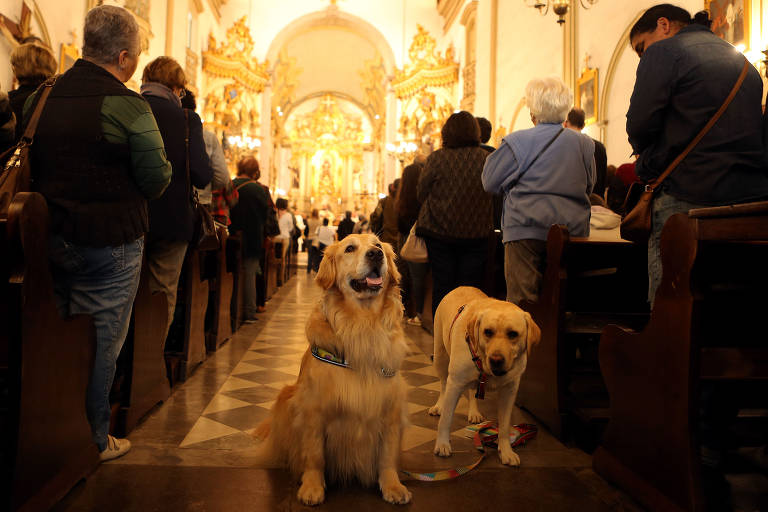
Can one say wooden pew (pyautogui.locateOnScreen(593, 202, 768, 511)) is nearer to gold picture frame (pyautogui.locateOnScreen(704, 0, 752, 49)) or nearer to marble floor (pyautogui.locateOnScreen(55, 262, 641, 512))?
marble floor (pyautogui.locateOnScreen(55, 262, 641, 512))

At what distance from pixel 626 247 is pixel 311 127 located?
1250 inches

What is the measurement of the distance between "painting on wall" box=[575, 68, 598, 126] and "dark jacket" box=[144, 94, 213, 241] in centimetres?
684

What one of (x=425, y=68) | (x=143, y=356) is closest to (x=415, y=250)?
(x=143, y=356)

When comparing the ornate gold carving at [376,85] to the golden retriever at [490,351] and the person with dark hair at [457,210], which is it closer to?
the person with dark hair at [457,210]

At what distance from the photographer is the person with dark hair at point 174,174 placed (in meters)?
3.12

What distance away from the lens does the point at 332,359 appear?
2.07 meters

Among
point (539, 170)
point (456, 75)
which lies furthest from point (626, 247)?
point (456, 75)

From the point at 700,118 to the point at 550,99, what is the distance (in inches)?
41.2

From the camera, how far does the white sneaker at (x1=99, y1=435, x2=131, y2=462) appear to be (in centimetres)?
232

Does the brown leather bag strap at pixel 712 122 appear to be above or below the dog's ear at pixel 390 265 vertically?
above

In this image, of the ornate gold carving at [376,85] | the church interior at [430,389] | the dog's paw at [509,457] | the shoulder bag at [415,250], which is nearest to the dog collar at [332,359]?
the church interior at [430,389]

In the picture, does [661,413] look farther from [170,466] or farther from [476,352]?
[170,466]

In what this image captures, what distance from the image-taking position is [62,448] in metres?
1.94

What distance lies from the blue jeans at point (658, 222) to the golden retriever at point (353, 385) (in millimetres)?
1017
